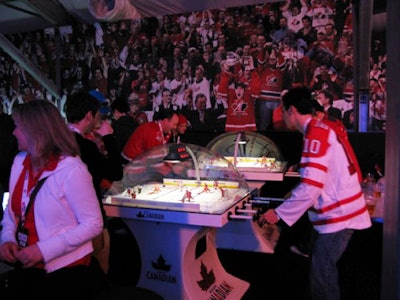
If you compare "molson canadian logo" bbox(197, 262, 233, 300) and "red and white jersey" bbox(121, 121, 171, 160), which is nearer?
"molson canadian logo" bbox(197, 262, 233, 300)

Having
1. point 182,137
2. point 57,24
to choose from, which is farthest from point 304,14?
point 57,24

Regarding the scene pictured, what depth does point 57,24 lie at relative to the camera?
28.2 ft

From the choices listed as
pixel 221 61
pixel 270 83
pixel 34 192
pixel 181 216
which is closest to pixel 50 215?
pixel 34 192

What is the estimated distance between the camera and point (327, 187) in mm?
2746

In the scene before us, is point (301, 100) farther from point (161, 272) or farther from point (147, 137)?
point (147, 137)

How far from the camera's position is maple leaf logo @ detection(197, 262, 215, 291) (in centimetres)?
361

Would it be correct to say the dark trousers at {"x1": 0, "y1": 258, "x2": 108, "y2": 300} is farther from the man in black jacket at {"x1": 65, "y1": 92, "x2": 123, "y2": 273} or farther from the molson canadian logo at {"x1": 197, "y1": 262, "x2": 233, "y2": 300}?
the molson canadian logo at {"x1": 197, "y1": 262, "x2": 233, "y2": 300}

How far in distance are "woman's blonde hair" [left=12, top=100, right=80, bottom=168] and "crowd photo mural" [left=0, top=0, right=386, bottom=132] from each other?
405 centimetres

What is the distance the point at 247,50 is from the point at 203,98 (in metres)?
1.20

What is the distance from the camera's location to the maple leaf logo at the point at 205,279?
361 cm

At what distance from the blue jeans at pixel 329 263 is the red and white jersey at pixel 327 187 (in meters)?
0.06

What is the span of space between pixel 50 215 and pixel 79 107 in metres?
0.87

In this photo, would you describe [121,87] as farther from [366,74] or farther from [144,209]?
[144,209]

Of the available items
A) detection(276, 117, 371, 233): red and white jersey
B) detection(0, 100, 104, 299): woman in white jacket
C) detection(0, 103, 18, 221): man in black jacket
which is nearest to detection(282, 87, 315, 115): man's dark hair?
detection(276, 117, 371, 233): red and white jersey
